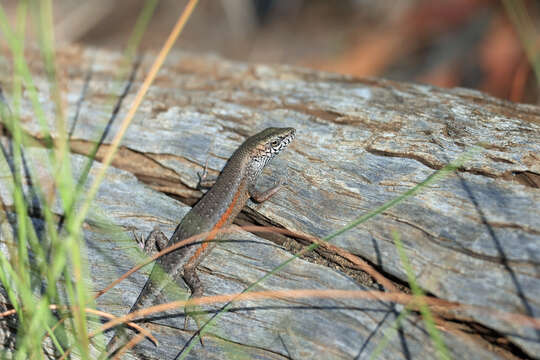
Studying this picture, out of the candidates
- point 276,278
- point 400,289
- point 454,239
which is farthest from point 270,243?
point 454,239

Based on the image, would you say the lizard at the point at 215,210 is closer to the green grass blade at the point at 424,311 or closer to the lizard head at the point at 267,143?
the lizard head at the point at 267,143

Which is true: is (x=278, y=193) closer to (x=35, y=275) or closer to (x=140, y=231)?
(x=140, y=231)

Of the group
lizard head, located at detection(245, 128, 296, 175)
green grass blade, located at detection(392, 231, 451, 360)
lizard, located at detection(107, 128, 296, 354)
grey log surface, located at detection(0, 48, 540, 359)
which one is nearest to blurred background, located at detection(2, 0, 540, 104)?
grey log surface, located at detection(0, 48, 540, 359)

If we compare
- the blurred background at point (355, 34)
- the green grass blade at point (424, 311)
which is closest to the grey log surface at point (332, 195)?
the green grass blade at point (424, 311)

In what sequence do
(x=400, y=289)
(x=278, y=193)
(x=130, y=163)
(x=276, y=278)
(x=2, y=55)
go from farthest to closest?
(x=2, y=55) → (x=130, y=163) → (x=278, y=193) → (x=276, y=278) → (x=400, y=289)

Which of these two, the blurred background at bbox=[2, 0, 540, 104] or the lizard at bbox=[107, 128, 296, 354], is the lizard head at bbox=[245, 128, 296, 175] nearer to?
the lizard at bbox=[107, 128, 296, 354]

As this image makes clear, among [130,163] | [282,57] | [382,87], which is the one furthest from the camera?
[282,57]
